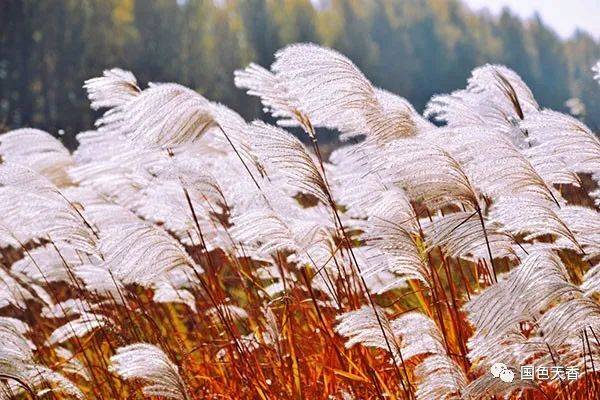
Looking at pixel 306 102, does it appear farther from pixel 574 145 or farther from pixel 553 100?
pixel 553 100

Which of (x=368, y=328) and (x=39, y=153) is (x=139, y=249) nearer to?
(x=368, y=328)

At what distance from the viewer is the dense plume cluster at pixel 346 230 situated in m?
2.34

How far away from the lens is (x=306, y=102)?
8.82 ft

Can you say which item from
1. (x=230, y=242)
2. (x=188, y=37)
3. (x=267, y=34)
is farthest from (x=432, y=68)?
(x=230, y=242)

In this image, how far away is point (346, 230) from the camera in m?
3.17

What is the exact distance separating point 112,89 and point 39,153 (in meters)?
1.29

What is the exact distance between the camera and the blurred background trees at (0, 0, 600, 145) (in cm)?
3316

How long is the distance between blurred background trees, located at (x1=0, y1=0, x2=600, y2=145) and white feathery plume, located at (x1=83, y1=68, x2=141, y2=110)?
47.8ft

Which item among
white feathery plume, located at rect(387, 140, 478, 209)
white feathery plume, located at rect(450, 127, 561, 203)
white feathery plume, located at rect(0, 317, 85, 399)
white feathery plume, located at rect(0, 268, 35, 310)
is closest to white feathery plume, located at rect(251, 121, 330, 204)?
white feathery plume, located at rect(387, 140, 478, 209)

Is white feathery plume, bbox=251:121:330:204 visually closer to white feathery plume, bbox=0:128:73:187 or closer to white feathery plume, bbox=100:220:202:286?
white feathery plume, bbox=100:220:202:286

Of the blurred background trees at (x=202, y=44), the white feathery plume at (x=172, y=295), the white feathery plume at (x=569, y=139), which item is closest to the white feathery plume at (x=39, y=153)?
the white feathery plume at (x=172, y=295)

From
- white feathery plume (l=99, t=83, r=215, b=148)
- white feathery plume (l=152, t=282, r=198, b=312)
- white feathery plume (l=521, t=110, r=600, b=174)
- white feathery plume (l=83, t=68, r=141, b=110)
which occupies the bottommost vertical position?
white feathery plume (l=152, t=282, r=198, b=312)

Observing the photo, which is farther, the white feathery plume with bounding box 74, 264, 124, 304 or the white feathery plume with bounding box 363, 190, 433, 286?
the white feathery plume with bounding box 74, 264, 124, 304

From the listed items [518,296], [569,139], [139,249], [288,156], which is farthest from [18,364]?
[569,139]
